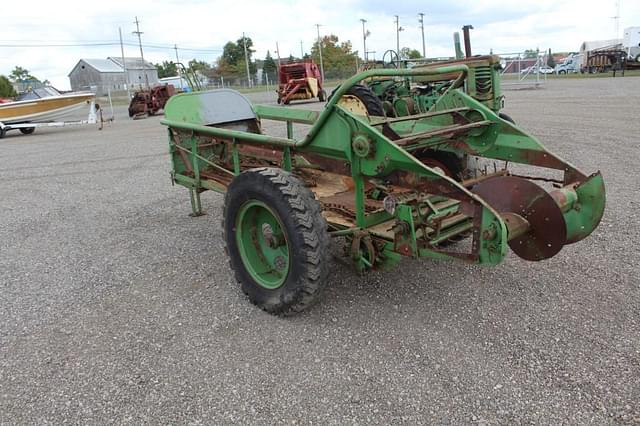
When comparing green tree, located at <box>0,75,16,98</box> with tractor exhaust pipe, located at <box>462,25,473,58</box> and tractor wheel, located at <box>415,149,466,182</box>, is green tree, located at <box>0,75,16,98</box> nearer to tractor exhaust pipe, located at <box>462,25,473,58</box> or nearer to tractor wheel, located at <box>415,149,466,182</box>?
tractor exhaust pipe, located at <box>462,25,473,58</box>

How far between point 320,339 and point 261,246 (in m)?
0.86

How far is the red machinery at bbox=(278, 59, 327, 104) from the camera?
20953 millimetres

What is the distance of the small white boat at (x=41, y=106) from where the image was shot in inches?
661

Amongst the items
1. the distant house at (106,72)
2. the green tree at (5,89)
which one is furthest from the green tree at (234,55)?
the green tree at (5,89)

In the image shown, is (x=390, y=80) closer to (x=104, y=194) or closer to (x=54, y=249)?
(x=104, y=194)

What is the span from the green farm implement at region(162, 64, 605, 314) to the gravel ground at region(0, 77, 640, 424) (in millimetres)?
402

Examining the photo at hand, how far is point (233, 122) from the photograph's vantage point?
5.59 m

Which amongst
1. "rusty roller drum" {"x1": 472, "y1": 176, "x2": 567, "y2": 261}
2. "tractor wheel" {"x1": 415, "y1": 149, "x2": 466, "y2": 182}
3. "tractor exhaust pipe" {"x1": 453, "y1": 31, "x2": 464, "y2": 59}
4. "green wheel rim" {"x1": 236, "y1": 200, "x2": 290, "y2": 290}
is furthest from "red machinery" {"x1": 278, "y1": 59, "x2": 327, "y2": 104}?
"rusty roller drum" {"x1": 472, "y1": 176, "x2": 567, "y2": 261}

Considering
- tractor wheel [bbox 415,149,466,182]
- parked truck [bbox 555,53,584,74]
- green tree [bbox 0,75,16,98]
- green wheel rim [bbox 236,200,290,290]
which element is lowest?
green wheel rim [bbox 236,200,290,290]

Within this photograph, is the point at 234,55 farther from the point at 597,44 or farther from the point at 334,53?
the point at 597,44

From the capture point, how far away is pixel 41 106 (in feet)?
56.9

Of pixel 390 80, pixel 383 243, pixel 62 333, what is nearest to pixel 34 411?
pixel 62 333

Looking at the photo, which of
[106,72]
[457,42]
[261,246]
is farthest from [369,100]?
[106,72]

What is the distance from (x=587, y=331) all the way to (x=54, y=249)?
185 inches
